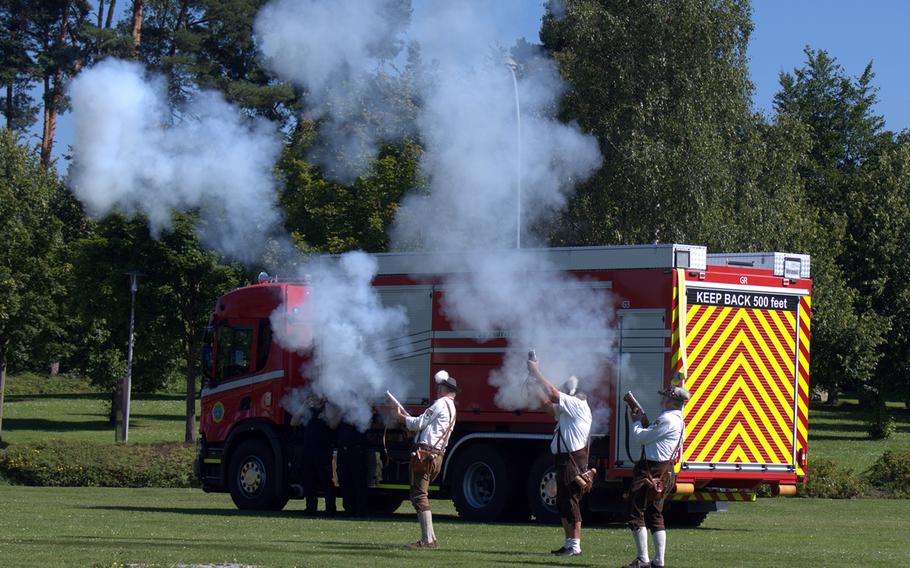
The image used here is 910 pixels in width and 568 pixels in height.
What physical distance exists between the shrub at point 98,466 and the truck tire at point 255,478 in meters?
9.91

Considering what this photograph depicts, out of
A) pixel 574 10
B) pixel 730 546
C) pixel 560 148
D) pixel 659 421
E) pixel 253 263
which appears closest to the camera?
pixel 659 421

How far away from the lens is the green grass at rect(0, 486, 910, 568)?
15492 mm

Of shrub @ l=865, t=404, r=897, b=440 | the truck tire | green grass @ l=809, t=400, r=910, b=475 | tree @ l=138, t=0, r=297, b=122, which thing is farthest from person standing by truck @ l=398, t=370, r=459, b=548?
shrub @ l=865, t=404, r=897, b=440

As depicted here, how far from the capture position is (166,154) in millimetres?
25094

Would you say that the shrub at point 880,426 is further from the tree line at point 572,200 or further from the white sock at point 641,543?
the white sock at point 641,543

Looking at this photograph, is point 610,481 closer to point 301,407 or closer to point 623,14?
point 301,407

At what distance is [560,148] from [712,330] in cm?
1727

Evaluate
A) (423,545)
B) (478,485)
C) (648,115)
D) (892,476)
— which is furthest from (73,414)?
(423,545)

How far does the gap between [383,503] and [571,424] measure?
30.2 feet

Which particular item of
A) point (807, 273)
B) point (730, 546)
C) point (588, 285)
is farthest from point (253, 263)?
point (730, 546)

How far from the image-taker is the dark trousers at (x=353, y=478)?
23125 mm

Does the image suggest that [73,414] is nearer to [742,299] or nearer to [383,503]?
[383,503]

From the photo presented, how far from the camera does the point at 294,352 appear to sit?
2444 centimetres

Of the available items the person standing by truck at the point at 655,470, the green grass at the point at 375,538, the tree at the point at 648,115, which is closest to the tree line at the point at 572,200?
the tree at the point at 648,115
